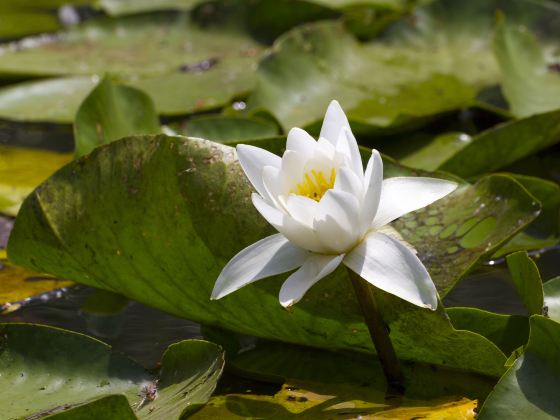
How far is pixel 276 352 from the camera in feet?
4.13

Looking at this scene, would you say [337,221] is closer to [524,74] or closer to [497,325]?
[497,325]

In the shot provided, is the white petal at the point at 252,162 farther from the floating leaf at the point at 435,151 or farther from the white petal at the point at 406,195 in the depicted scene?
the floating leaf at the point at 435,151

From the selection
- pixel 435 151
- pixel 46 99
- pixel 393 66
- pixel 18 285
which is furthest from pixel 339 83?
pixel 18 285

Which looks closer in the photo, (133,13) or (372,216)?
(372,216)

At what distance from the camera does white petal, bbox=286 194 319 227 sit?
0.92 m

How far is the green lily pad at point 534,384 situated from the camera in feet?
3.13

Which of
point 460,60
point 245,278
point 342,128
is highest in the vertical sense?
point 342,128

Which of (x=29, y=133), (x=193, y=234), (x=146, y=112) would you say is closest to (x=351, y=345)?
(x=193, y=234)

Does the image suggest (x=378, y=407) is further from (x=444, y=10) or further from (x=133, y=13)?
(x=133, y=13)

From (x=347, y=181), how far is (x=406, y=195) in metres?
0.12

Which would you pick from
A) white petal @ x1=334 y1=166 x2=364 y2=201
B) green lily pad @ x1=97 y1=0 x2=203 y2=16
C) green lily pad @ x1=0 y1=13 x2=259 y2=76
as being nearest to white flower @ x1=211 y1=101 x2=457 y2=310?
white petal @ x1=334 y1=166 x2=364 y2=201

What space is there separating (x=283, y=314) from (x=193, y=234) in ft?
0.54

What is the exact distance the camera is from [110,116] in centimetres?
167

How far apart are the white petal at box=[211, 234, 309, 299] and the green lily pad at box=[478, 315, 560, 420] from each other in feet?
0.85
